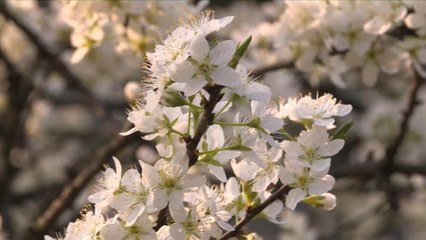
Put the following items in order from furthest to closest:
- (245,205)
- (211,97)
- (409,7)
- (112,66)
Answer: (112,66) < (409,7) < (245,205) < (211,97)

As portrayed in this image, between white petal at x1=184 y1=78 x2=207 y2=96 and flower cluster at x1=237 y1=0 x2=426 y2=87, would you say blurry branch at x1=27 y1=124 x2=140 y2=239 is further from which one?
white petal at x1=184 y1=78 x2=207 y2=96

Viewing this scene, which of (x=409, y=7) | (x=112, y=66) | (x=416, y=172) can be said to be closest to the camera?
(x=409, y=7)

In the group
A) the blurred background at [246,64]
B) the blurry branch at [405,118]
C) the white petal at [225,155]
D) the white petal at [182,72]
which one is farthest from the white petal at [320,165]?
the blurry branch at [405,118]

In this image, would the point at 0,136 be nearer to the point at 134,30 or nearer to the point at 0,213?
the point at 0,213

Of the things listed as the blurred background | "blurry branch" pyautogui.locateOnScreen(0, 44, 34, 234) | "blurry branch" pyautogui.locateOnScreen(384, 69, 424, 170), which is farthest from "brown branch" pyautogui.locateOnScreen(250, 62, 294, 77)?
"blurry branch" pyautogui.locateOnScreen(0, 44, 34, 234)

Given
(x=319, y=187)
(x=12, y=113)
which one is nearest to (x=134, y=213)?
(x=319, y=187)

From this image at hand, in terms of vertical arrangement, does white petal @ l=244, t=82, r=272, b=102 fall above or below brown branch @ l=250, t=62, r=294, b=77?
above

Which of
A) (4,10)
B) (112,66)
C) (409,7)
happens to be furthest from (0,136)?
(409,7)
